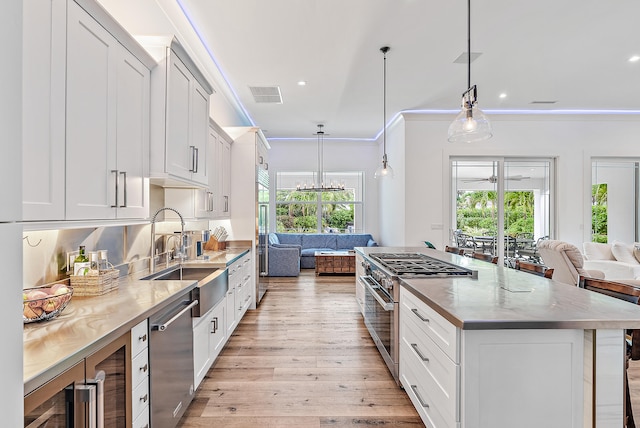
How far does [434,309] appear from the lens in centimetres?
167

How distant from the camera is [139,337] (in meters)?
1.47

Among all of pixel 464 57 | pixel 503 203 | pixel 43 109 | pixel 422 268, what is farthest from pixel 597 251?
pixel 43 109

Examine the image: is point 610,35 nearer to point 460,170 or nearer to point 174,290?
point 460,170

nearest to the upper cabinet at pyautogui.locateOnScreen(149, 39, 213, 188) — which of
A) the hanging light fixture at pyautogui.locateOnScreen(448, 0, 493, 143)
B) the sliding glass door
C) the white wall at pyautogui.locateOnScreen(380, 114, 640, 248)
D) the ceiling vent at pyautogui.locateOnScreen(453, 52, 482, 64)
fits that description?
the hanging light fixture at pyautogui.locateOnScreen(448, 0, 493, 143)

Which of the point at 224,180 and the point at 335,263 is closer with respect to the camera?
the point at 224,180

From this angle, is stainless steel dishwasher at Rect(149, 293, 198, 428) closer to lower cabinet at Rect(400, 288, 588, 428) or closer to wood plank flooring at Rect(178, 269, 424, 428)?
wood plank flooring at Rect(178, 269, 424, 428)

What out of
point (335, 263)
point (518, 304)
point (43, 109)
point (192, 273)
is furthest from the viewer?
point (335, 263)

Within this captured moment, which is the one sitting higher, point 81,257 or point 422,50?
point 422,50

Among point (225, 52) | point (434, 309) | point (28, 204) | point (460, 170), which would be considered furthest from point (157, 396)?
point (460, 170)

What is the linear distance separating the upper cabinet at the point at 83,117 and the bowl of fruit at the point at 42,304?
13.2 inches

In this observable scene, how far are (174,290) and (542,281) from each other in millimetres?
2391

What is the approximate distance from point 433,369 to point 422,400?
322 millimetres

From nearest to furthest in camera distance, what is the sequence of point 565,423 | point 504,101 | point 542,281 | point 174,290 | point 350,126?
point 565,423 → point 174,290 → point 542,281 → point 504,101 → point 350,126

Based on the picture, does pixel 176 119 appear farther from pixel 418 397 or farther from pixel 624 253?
pixel 624 253
